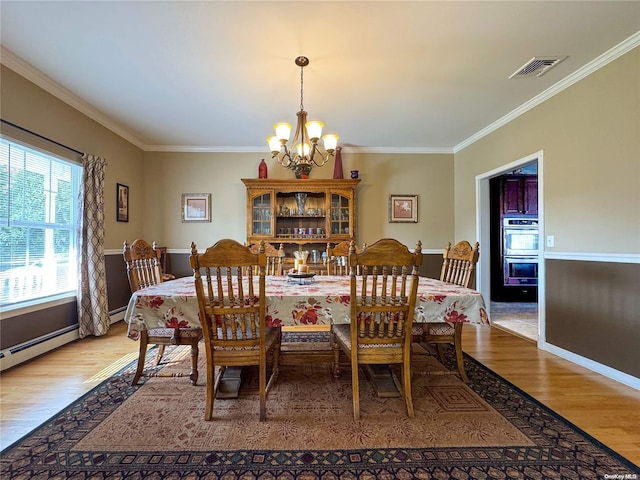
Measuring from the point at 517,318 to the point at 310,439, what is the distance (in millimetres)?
3795

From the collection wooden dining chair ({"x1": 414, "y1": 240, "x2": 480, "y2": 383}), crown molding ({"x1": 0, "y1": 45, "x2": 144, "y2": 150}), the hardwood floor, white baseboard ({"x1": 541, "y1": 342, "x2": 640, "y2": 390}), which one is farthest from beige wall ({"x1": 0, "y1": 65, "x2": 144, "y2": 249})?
white baseboard ({"x1": 541, "y1": 342, "x2": 640, "y2": 390})

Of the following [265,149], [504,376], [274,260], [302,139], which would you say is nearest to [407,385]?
[504,376]

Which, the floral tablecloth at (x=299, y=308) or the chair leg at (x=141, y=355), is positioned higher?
the floral tablecloth at (x=299, y=308)

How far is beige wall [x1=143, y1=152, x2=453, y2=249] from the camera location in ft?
15.3

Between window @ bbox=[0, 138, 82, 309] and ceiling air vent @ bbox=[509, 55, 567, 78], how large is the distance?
4.30 metres

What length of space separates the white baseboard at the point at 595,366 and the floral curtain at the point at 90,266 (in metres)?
4.59

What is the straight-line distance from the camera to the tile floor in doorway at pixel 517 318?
3550 millimetres

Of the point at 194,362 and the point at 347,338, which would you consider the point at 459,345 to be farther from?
the point at 194,362

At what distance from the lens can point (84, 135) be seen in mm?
3355

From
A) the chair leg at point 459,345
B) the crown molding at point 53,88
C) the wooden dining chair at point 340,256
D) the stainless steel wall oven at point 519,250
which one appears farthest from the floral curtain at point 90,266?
the stainless steel wall oven at point 519,250

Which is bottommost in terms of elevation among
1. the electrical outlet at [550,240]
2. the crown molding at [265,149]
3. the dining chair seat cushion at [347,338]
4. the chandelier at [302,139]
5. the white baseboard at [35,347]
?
the white baseboard at [35,347]

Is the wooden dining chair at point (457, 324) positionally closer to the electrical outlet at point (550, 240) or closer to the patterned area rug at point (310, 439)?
the patterned area rug at point (310, 439)

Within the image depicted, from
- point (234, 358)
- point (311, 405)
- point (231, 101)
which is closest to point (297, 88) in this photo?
point (231, 101)

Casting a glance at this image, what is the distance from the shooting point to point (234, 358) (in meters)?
1.73
